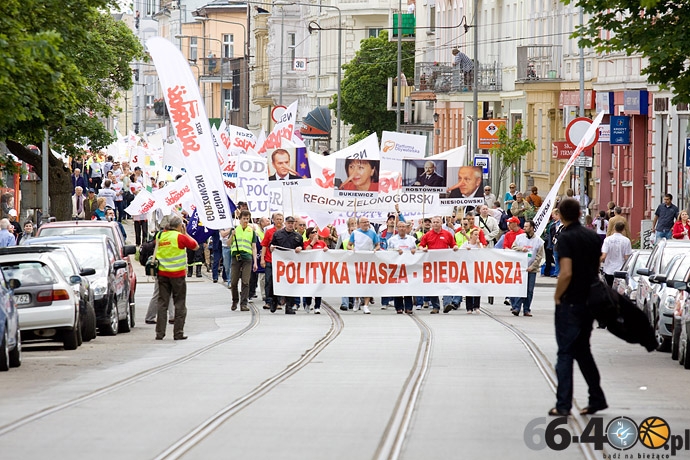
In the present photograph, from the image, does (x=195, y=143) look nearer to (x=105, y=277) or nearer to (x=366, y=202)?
(x=105, y=277)

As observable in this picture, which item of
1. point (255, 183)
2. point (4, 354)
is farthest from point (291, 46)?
point (4, 354)

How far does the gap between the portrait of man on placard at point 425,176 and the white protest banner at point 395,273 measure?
4890 mm

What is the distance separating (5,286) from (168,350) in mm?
2955

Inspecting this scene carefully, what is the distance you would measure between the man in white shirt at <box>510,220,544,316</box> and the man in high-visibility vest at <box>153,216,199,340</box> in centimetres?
738

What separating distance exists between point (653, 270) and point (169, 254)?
6958 mm

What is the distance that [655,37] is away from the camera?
18.2 metres

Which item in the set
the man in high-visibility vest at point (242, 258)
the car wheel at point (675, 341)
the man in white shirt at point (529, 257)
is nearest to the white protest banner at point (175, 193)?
the man in high-visibility vest at point (242, 258)

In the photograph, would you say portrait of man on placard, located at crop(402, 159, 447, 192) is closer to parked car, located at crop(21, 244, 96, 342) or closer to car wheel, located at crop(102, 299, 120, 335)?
car wheel, located at crop(102, 299, 120, 335)

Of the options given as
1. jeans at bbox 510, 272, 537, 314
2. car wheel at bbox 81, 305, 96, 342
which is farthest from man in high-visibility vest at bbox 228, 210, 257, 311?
car wheel at bbox 81, 305, 96, 342

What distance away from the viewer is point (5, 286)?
17.5m

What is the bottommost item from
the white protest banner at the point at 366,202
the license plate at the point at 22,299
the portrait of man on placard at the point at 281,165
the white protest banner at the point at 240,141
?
the license plate at the point at 22,299

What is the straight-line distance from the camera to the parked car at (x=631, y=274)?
23562 millimetres

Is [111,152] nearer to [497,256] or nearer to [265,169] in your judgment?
[265,169]

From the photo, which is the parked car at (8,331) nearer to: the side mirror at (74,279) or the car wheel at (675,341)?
the side mirror at (74,279)
